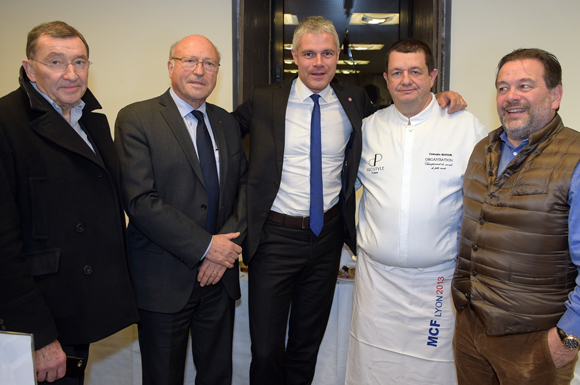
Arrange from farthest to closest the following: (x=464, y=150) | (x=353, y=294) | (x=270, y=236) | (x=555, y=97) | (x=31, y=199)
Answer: (x=353, y=294) → (x=270, y=236) → (x=464, y=150) → (x=555, y=97) → (x=31, y=199)

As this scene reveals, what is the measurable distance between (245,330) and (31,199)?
4.78 feet

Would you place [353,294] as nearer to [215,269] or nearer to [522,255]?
[215,269]

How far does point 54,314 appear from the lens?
1.49 metres

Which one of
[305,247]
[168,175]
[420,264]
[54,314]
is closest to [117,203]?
[168,175]

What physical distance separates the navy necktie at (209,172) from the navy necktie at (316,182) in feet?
1.60

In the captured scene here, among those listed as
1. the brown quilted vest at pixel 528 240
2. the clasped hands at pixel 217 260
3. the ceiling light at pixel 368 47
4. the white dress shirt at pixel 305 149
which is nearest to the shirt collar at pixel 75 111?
the clasped hands at pixel 217 260

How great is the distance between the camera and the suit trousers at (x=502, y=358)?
56.6 inches

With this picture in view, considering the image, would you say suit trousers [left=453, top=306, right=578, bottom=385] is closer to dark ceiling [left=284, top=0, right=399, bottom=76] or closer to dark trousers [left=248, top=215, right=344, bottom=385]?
dark trousers [left=248, top=215, right=344, bottom=385]

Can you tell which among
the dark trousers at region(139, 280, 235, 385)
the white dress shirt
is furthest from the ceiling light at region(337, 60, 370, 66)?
the dark trousers at region(139, 280, 235, 385)

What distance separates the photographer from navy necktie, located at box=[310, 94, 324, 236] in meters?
2.12

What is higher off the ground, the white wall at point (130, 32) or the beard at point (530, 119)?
the white wall at point (130, 32)

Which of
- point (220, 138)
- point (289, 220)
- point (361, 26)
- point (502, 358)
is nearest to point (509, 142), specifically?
point (502, 358)

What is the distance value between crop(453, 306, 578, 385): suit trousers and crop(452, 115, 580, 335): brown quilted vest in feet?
0.19

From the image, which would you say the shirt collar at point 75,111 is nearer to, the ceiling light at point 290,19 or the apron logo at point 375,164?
the apron logo at point 375,164
